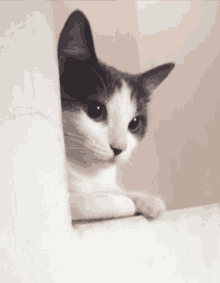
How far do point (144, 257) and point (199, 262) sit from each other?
22 centimetres

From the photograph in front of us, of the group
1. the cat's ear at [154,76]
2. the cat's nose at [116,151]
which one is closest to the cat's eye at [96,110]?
the cat's nose at [116,151]

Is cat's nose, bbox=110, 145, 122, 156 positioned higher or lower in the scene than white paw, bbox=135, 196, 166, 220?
higher

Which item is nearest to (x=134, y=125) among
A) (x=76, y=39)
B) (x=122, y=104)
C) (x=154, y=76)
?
(x=122, y=104)

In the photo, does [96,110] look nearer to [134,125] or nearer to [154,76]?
[134,125]

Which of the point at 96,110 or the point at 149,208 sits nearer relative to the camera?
the point at 149,208

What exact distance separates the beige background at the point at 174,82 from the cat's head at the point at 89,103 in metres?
0.16

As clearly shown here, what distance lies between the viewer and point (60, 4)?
0.84m

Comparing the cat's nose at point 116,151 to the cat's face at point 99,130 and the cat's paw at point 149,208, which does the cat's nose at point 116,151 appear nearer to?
the cat's face at point 99,130

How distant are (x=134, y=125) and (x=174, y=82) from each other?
327mm

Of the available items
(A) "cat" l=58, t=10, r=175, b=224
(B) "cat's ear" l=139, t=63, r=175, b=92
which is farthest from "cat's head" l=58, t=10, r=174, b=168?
(B) "cat's ear" l=139, t=63, r=175, b=92

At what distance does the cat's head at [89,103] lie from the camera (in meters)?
0.71

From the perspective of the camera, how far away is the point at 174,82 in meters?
1.00

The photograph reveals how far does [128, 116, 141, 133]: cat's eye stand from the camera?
31.9 inches

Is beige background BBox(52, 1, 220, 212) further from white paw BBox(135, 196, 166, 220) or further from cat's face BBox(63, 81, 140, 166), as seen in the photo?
white paw BBox(135, 196, 166, 220)
